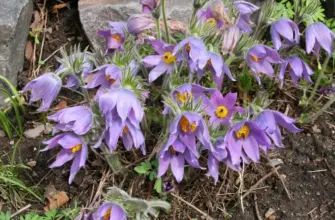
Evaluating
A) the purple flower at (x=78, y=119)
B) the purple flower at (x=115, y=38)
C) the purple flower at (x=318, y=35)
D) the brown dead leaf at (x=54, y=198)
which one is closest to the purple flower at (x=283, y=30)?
the purple flower at (x=318, y=35)

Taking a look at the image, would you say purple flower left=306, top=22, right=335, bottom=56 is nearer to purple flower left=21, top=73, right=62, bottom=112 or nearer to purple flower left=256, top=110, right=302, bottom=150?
purple flower left=256, top=110, right=302, bottom=150

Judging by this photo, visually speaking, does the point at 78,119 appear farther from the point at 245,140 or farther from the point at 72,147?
the point at 245,140

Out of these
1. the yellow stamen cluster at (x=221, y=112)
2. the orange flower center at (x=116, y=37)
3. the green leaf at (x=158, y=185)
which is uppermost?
the orange flower center at (x=116, y=37)

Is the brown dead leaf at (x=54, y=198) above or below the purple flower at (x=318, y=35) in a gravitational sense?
below

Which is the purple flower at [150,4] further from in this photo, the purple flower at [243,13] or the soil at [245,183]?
the soil at [245,183]

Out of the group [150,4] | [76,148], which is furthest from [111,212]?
[150,4]

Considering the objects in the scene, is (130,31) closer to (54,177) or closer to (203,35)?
(203,35)

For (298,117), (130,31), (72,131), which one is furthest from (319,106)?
(72,131)
